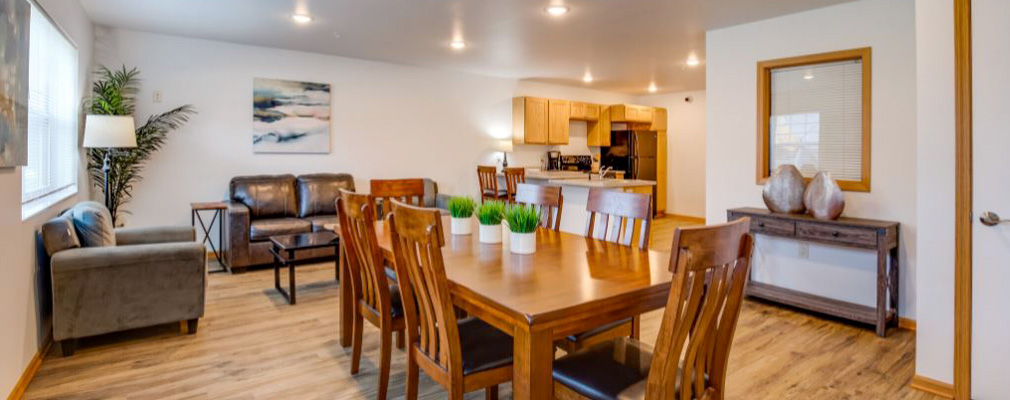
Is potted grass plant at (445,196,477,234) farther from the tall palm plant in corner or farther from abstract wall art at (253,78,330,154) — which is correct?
abstract wall art at (253,78,330,154)

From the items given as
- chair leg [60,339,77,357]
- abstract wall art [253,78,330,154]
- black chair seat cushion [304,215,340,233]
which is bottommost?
chair leg [60,339,77,357]

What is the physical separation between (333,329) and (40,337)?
150 cm

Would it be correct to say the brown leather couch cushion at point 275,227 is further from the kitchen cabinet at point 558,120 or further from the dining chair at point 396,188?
the kitchen cabinet at point 558,120

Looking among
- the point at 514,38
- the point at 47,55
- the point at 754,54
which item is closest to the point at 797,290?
the point at 754,54

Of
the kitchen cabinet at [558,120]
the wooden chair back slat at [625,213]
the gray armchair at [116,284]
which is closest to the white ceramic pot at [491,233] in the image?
the wooden chair back slat at [625,213]

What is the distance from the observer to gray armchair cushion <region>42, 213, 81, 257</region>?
9.19 ft

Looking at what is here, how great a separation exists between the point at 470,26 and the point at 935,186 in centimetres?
344

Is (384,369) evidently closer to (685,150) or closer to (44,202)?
(44,202)

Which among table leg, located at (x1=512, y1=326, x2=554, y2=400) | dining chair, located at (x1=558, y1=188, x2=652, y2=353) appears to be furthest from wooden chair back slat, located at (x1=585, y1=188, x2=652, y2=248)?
table leg, located at (x1=512, y1=326, x2=554, y2=400)

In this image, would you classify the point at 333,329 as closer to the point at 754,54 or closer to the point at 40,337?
the point at 40,337

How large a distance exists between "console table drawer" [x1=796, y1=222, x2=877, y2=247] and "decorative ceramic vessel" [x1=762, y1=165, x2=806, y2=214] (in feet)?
0.65

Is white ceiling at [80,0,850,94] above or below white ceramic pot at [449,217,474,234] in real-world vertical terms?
above

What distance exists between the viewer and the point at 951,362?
243 cm

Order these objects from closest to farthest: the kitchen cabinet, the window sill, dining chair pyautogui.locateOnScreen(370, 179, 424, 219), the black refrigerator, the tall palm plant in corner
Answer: the window sill < dining chair pyautogui.locateOnScreen(370, 179, 424, 219) < the tall palm plant in corner < the kitchen cabinet < the black refrigerator
